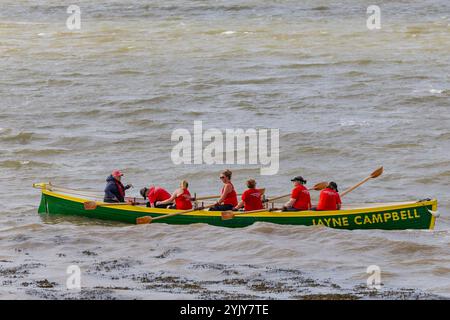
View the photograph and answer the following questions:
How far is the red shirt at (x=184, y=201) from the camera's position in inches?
1063

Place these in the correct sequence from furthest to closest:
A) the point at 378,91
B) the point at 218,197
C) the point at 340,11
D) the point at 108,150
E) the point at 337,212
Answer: the point at 340,11, the point at 378,91, the point at 108,150, the point at 218,197, the point at 337,212

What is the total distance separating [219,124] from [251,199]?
13.5 meters

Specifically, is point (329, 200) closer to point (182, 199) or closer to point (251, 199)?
point (251, 199)

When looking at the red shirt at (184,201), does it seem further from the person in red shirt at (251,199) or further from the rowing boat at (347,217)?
→ the person in red shirt at (251,199)

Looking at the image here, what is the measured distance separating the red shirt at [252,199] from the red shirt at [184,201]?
60.5 inches

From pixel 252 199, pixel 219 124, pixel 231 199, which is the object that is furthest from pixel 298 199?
pixel 219 124

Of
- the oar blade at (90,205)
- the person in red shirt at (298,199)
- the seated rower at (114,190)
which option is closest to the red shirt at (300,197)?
the person in red shirt at (298,199)
